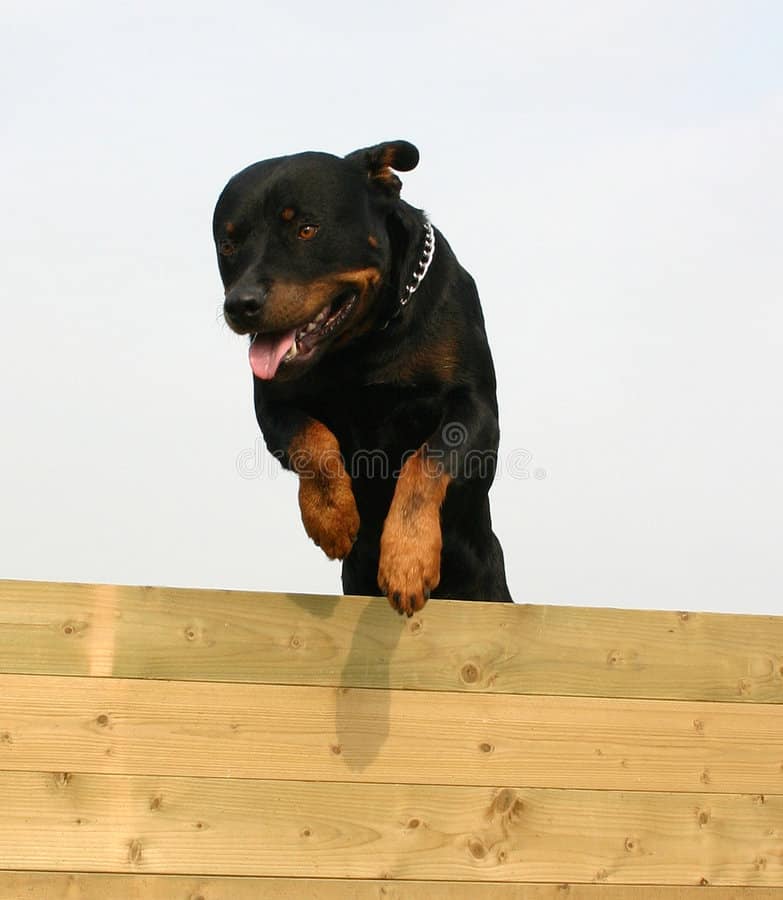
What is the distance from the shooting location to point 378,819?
2775 mm

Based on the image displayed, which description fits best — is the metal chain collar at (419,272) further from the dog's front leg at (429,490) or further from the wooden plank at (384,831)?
the wooden plank at (384,831)

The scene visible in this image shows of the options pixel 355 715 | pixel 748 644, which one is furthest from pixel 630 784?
pixel 355 715

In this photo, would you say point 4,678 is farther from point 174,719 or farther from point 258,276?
point 258,276

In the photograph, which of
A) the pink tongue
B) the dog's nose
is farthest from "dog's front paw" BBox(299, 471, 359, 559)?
the dog's nose

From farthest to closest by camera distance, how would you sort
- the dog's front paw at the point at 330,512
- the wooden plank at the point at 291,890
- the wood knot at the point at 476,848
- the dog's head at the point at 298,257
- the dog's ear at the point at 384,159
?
the dog's ear at the point at 384,159, the dog's head at the point at 298,257, the dog's front paw at the point at 330,512, the wood knot at the point at 476,848, the wooden plank at the point at 291,890

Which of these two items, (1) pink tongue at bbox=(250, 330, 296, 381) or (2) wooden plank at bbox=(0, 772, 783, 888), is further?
(1) pink tongue at bbox=(250, 330, 296, 381)

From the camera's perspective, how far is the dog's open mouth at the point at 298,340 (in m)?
3.51

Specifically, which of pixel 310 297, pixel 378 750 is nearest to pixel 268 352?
pixel 310 297

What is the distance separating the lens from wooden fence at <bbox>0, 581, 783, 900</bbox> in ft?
8.64

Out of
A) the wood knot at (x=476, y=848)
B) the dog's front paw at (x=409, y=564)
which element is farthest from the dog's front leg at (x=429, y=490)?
the wood knot at (x=476, y=848)

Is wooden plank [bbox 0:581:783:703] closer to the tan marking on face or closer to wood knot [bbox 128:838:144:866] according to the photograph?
wood knot [bbox 128:838:144:866]

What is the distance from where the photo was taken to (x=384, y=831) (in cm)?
277

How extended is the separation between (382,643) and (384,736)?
216mm

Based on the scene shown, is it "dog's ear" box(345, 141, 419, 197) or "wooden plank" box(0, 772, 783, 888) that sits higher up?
"dog's ear" box(345, 141, 419, 197)
